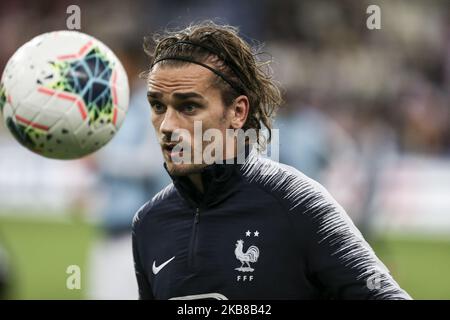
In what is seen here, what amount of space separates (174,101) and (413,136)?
13651 mm

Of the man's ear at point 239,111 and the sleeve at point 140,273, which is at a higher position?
the man's ear at point 239,111

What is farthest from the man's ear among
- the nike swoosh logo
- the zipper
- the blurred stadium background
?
the blurred stadium background

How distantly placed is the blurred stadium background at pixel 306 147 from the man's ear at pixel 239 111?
4372 millimetres

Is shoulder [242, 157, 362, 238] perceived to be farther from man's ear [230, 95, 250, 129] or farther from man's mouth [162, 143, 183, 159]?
man's mouth [162, 143, 183, 159]

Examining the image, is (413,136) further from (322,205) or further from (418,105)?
(322,205)

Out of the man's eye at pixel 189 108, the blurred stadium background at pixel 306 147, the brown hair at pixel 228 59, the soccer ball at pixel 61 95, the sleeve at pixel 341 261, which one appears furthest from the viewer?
the blurred stadium background at pixel 306 147

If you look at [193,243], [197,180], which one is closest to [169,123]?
[197,180]

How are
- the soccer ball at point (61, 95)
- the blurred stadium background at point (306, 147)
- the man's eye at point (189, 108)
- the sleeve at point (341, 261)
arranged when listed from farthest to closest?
the blurred stadium background at point (306, 147), the man's eye at point (189, 108), the soccer ball at point (61, 95), the sleeve at point (341, 261)

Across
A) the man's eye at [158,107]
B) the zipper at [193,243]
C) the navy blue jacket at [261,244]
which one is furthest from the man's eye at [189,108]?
the zipper at [193,243]

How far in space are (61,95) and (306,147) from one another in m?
6.01

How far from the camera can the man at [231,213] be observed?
3.94m

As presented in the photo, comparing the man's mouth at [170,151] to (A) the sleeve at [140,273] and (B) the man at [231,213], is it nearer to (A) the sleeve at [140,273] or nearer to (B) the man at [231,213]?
(B) the man at [231,213]

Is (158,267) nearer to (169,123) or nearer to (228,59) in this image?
(169,123)

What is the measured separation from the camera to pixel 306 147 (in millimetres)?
9805
